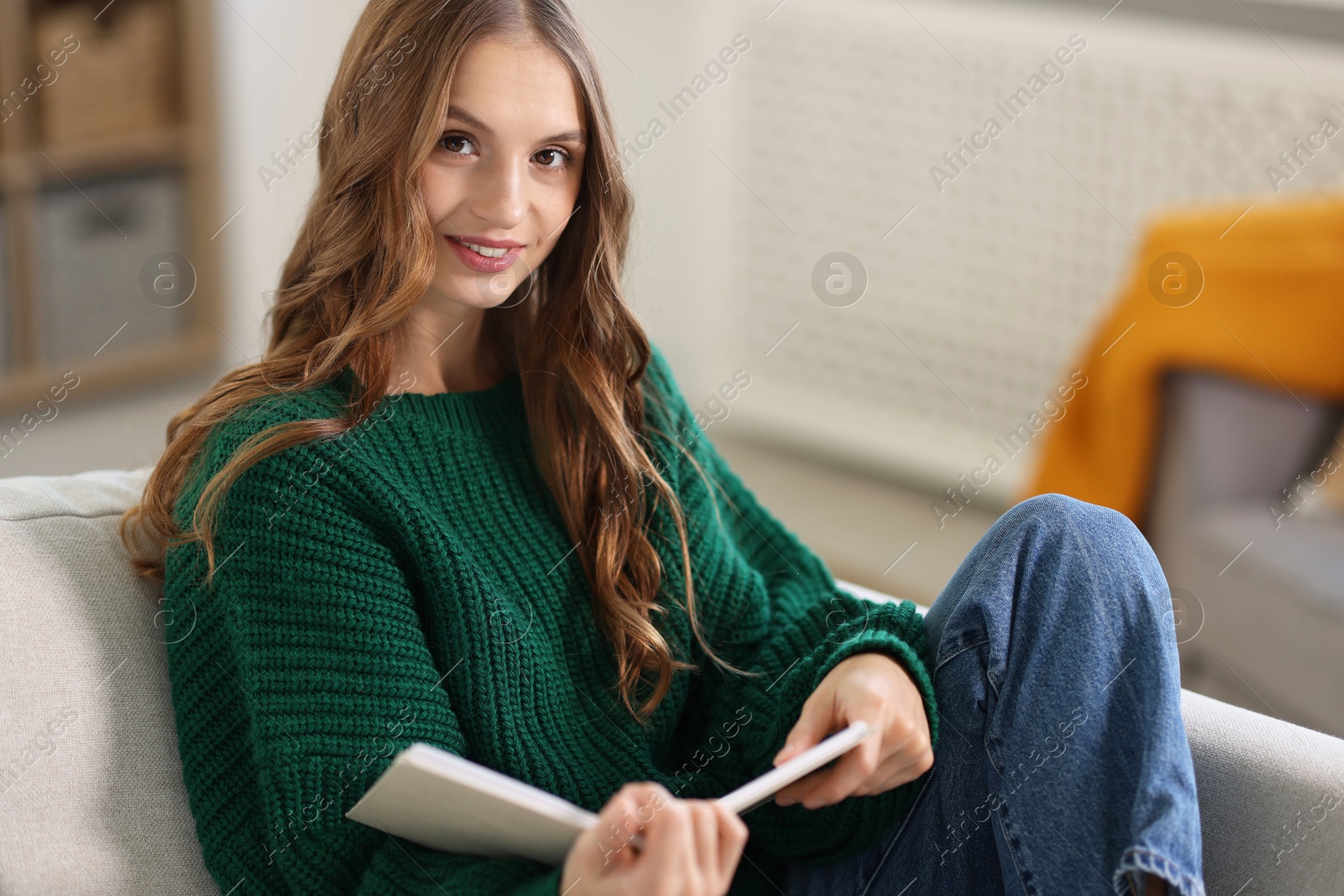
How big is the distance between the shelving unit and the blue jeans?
2104 mm

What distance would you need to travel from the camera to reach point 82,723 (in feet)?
2.92

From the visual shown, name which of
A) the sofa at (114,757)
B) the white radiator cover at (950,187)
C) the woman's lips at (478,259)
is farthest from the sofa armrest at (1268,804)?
the white radiator cover at (950,187)

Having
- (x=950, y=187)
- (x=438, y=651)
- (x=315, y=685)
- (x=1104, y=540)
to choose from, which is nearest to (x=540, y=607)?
(x=438, y=651)

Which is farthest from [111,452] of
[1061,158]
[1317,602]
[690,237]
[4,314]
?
[1317,602]

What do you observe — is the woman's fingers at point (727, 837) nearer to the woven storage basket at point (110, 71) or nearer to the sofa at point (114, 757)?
the sofa at point (114, 757)

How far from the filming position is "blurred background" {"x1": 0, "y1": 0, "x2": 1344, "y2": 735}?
196 cm

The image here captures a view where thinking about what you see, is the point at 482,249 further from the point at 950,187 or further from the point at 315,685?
the point at 950,187

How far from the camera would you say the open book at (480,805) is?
0.70 m

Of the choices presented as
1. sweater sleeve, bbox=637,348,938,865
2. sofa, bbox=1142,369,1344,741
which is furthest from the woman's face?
sofa, bbox=1142,369,1344,741

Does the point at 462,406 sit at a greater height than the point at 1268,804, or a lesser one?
greater

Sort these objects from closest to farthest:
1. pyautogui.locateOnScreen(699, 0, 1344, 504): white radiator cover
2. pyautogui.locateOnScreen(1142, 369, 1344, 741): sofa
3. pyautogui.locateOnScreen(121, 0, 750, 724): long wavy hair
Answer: pyautogui.locateOnScreen(121, 0, 750, 724): long wavy hair
pyautogui.locateOnScreen(1142, 369, 1344, 741): sofa
pyautogui.locateOnScreen(699, 0, 1344, 504): white radiator cover

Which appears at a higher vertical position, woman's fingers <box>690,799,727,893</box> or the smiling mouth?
the smiling mouth

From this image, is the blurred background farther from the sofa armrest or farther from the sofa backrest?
the sofa backrest

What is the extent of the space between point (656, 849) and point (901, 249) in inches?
88.4
